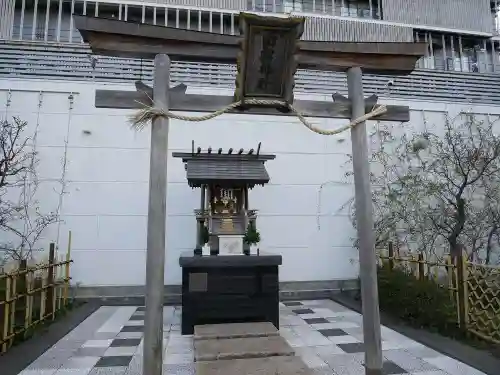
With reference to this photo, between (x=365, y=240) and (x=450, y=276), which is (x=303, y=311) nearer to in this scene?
(x=450, y=276)

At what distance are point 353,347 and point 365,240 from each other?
75.7 inches

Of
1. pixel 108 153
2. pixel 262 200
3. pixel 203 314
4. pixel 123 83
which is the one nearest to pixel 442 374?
pixel 203 314

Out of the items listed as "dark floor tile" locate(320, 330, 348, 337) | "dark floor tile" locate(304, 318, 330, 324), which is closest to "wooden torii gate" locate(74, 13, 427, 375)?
"dark floor tile" locate(320, 330, 348, 337)

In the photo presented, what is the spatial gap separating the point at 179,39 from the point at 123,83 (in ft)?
16.1

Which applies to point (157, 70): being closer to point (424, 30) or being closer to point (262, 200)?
point (262, 200)

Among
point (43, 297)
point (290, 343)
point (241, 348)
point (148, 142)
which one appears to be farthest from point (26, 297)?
point (148, 142)

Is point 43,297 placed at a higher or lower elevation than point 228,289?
lower

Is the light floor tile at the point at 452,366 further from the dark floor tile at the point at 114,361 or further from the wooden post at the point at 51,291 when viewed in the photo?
the wooden post at the point at 51,291

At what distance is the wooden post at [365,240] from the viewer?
2.66 meters

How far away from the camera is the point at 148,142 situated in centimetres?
695

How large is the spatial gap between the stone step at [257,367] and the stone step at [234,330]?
0.62 metres

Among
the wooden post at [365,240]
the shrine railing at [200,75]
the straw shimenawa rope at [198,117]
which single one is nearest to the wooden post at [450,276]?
the wooden post at [365,240]

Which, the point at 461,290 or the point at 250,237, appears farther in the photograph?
the point at 250,237

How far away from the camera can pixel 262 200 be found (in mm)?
7168
